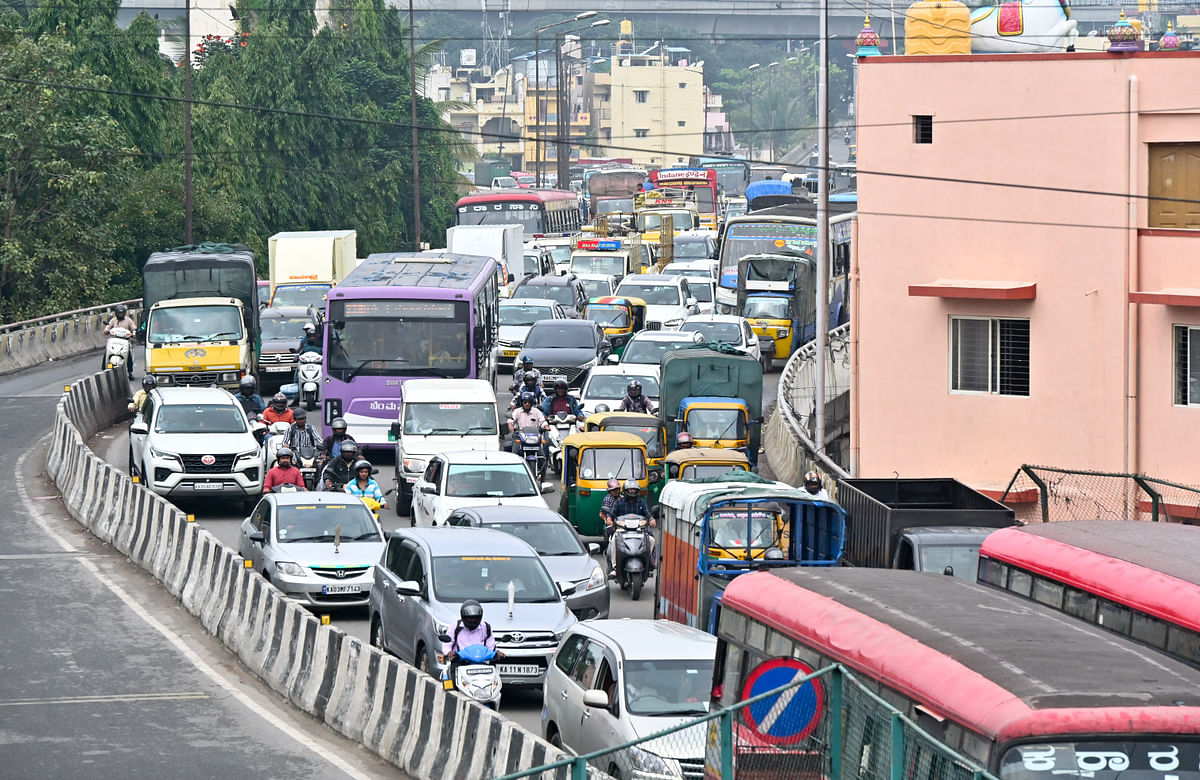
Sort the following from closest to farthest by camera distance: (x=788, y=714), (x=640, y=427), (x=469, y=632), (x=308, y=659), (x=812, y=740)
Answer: (x=812, y=740) → (x=788, y=714) → (x=469, y=632) → (x=308, y=659) → (x=640, y=427)

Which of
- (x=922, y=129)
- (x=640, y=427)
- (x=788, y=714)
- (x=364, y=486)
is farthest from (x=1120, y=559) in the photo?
(x=640, y=427)

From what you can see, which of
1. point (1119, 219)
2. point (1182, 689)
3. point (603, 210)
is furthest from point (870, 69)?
point (603, 210)

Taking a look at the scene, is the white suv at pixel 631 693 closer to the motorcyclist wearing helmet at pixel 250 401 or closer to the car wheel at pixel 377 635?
the car wheel at pixel 377 635

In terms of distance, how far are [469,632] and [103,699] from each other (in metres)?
4.34

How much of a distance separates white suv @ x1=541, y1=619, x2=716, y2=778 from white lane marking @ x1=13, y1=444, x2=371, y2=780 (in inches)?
81.2

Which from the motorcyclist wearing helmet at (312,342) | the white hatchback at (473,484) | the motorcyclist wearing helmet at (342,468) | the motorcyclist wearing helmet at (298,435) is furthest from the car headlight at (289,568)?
the motorcyclist wearing helmet at (312,342)

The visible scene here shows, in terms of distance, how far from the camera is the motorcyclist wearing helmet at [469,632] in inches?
634

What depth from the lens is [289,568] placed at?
2136cm

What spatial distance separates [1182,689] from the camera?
9.61 m

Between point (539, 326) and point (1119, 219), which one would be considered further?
point (539, 326)

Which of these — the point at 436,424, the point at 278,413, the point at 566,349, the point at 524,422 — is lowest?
the point at 524,422

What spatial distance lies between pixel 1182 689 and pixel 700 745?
4.14 m

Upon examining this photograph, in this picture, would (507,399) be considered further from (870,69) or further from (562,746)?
(562,746)

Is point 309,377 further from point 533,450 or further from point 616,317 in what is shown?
point 616,317
